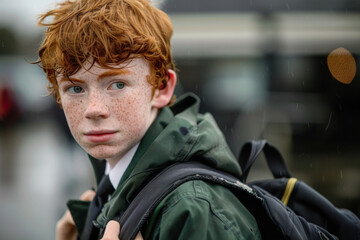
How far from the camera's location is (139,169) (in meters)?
1.53

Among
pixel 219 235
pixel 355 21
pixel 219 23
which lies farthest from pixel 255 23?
pixel 219 235

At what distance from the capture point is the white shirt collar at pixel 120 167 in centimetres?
175

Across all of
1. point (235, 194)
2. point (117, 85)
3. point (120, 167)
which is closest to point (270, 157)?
point (235, 194)

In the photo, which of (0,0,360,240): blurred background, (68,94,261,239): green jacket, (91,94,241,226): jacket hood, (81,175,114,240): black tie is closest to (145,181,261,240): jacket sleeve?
(68,94,261,239): green jacket

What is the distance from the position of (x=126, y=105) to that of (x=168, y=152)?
0.81ft

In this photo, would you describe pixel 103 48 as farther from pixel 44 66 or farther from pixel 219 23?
pixel 219 23

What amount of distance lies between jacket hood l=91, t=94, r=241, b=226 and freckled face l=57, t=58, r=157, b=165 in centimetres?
9

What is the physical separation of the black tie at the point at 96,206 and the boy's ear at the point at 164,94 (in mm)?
393

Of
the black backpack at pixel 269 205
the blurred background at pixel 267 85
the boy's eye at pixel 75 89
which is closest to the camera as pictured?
the black backpack at pixel 269 205

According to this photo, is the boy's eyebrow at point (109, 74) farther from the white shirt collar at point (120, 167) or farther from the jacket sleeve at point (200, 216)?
the jacket sleeve at point (200, 216)

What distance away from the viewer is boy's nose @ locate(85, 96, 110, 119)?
156 cm

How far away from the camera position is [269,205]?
59.1 inches

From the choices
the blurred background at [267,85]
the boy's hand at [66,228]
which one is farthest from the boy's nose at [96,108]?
the blurred background at [267,85]

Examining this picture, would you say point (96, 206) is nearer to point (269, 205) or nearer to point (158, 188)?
point (158, 188)
